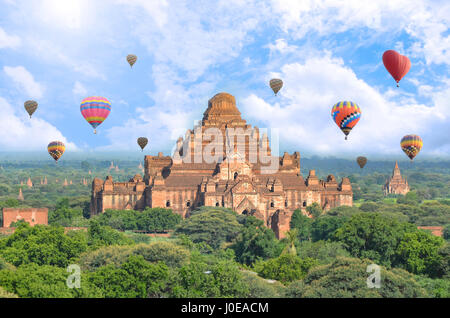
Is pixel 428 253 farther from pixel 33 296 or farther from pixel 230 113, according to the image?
pixel 230 113

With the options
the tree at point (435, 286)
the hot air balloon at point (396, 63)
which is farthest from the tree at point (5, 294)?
the hot air balloon at point (396, 63)

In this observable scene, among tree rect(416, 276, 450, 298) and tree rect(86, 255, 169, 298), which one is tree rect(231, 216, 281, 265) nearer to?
tree rect(416, 276, 450, 298)

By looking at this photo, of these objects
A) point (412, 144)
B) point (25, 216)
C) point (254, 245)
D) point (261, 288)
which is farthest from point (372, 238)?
point (25, 216)

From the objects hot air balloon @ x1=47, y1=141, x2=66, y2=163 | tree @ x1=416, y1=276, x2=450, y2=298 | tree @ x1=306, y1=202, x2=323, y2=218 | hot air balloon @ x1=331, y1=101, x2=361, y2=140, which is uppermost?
hot air balloon @ x1=331, y1=101, x2=361, y2=140

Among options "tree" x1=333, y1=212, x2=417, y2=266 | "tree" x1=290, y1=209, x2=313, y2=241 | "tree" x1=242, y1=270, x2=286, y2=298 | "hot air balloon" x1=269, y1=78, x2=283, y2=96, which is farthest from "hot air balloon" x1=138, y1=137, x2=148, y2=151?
"tree" x1=242, y1=270, x2=286, y2=298

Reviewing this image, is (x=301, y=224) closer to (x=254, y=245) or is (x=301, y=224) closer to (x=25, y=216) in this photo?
(x=254, y=245)
